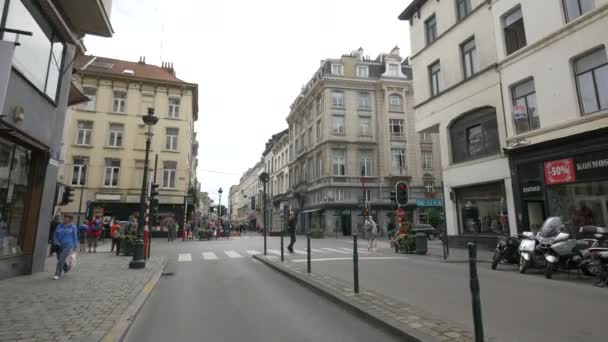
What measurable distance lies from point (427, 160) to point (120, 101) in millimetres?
32512

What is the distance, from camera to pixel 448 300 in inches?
226

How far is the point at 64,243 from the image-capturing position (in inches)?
326

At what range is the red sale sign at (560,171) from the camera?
1171cm

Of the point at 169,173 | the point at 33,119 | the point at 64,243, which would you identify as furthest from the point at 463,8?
the point at 169,173

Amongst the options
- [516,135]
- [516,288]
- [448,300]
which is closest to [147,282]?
[448,300]

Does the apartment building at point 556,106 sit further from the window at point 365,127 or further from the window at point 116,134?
the window at point 116,134

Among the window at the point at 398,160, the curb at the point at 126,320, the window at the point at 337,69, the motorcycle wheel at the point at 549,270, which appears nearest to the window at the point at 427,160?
the window at the point at 398,160

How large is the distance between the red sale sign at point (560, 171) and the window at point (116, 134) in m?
32.2

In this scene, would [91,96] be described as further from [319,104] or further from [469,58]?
[469,58]

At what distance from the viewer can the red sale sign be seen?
11.7 metres

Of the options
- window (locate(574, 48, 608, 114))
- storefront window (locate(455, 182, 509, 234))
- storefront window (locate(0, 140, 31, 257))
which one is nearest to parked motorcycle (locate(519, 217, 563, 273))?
window (locate(574, 48, 608, 114))

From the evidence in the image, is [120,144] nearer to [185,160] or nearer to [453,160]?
[185,160]

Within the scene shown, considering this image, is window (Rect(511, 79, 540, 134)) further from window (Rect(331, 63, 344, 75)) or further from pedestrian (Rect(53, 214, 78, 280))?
window (Rect(331, 63, 344, 75))

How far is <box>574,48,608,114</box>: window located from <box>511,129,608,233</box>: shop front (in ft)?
3.63
